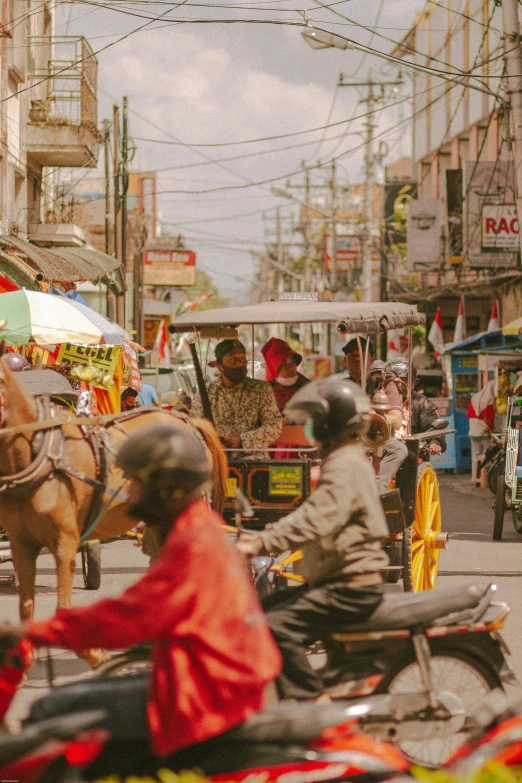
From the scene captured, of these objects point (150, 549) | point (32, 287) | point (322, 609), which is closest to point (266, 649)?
point (322, 609)

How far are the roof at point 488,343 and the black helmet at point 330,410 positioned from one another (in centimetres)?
1720

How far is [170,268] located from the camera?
53938 mm

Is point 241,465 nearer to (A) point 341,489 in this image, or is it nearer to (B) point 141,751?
(A) point 341,489

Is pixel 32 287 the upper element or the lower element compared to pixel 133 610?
upper

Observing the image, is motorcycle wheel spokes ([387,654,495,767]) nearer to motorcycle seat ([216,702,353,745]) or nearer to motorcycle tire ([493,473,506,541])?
Result: motorcycle seat ([216,702,353,745])

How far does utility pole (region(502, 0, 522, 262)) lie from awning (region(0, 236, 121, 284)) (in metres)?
7.44

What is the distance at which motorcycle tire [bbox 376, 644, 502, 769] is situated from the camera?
532 cm

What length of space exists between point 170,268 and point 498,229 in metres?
29.9

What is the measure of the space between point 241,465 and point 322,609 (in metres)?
3.94

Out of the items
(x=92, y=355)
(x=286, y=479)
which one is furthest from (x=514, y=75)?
(x=286, y=479)

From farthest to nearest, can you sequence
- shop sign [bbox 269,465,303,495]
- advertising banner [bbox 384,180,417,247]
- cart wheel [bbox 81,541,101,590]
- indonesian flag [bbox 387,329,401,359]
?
advertising banner [bbox 384,180,417,247], indonesian flag [bbox 387,329,401,359], cart wheel [bbox 81,541,101,590], shop sign [bbox 269,465,303,495]

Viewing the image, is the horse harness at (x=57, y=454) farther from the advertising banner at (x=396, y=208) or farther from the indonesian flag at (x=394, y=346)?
the advertising banner at (x=396, y=208)

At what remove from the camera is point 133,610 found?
12.8 feet

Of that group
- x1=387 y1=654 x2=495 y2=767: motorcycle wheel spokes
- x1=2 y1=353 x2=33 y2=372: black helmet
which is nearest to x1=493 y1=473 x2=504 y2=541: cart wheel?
x1=2 y1=353 x2=33 y2=372: black helmet
